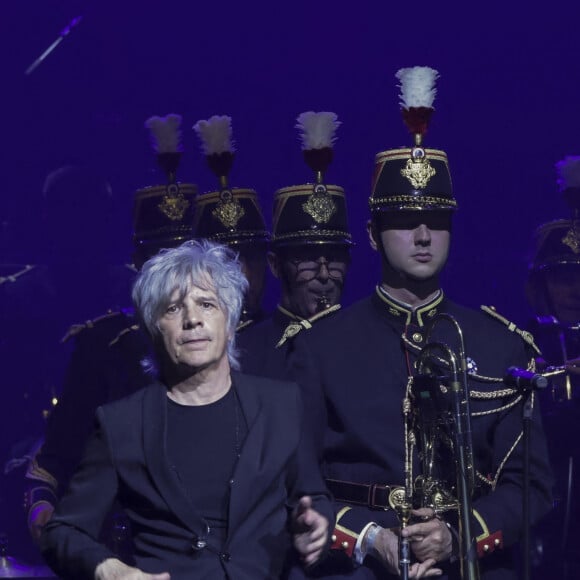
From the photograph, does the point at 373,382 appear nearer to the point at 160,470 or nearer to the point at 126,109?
the point at 160,470

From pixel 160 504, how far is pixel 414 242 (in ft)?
5.40

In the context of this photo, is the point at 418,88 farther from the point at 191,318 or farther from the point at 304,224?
the point at 191,318

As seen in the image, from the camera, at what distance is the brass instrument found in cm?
483

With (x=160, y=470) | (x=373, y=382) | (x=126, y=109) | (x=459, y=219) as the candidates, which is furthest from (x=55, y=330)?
(x=160, y=470)

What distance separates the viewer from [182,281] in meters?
4.61

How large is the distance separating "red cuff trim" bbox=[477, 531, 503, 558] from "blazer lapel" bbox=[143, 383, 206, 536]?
1.22 meters

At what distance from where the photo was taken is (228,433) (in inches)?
179

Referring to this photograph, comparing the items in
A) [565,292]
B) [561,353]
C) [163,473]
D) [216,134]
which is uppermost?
[216,134]

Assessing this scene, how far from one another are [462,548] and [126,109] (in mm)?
5351

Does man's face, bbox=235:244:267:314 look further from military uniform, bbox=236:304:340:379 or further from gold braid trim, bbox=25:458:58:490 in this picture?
gold braid trim, bbox=25:458:58:490

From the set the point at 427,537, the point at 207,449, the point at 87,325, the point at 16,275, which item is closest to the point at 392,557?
the point at 427,537

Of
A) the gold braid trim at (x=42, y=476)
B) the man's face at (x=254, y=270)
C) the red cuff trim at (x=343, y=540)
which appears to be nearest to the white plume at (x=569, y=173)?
the man's face at (x=254, y=270)

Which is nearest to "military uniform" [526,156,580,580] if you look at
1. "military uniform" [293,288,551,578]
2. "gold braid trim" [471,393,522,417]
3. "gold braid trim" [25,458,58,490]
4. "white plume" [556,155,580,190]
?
"white plume" [556,155,580,190]

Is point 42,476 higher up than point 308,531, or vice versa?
point 308,531
